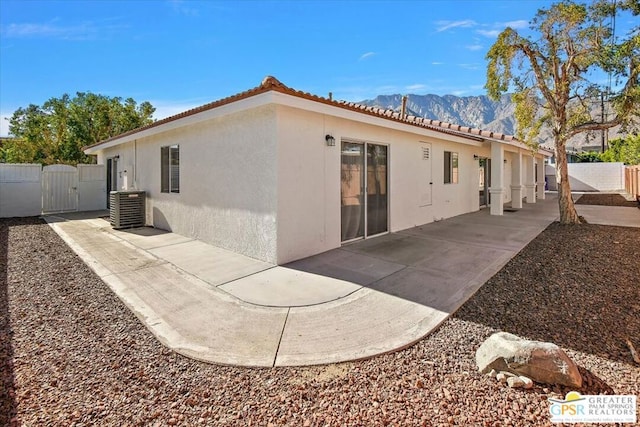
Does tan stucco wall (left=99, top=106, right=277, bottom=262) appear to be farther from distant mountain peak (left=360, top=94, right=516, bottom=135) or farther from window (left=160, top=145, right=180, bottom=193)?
distant mountain peak (left=360, top=94, right=516, bottom=135)

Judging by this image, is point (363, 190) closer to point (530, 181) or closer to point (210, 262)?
point (210, 262)

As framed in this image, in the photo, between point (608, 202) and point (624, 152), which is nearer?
point (608, 202)

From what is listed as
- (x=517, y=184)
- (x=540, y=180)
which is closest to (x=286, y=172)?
(x=517, y=184)

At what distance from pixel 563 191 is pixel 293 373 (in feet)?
41.6

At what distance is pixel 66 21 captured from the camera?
33.2 feet

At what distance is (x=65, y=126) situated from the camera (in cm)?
2183

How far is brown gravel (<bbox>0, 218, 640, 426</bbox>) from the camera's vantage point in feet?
7.92

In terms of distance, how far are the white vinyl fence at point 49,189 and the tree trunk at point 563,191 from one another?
20.8 meters

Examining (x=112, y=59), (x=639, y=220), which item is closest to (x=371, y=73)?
(x=112, y=59)

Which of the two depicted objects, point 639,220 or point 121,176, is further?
point 121,176

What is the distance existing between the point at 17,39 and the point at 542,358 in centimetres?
2020

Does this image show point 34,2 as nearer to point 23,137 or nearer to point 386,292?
point 386,292

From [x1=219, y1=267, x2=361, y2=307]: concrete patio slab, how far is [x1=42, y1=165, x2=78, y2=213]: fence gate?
1523 centimetres

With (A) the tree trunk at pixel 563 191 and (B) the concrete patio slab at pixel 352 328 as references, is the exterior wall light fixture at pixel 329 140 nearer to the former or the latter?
(B) the concrete patio slab at pixel 352 328
